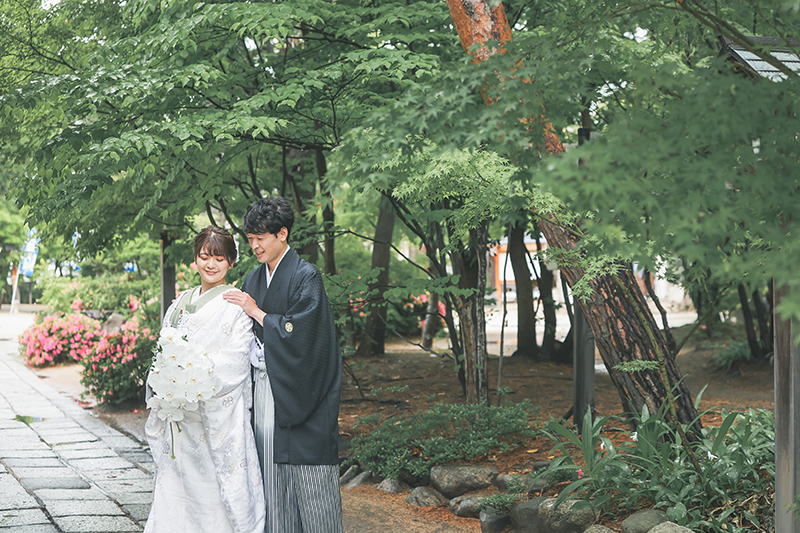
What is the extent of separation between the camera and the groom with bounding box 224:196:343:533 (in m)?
3.19

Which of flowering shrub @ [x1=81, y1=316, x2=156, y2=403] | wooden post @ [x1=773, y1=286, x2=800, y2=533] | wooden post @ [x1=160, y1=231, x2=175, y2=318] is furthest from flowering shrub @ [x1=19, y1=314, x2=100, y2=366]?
wooden post @ [x1=773, y1=286, x2=800, y2=533]

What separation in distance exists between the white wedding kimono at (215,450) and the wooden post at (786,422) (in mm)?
2339

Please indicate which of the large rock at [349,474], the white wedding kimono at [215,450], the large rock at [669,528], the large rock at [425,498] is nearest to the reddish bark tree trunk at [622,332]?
the large rock at [669,528]

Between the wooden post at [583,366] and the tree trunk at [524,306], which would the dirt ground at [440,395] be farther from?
the wooden post at [583,366]

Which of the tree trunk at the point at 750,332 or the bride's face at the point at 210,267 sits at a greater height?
the bride's face at the point at 210,267

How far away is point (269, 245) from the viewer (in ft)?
10.8

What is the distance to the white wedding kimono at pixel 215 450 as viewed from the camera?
316cm

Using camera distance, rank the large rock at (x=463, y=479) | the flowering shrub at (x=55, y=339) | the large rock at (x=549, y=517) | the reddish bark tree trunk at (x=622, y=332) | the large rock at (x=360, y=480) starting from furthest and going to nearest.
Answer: the flowering shrub at (x=55, y=339)
the large rock at (x=360, y=480)
the large rock at (x=463, y=479)
the reddish bark tree trunk at (x=622, y=332)
the large rock at (x=549, y=517)

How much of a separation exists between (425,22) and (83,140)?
2.86m

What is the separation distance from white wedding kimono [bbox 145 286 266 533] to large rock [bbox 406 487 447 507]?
1773 mm

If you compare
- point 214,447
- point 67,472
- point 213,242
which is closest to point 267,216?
point 213,242

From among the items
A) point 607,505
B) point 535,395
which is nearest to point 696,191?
point 607,505

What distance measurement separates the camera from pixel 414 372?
923 centimetres

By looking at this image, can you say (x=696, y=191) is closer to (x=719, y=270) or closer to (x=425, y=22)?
(x=719, y=270)
